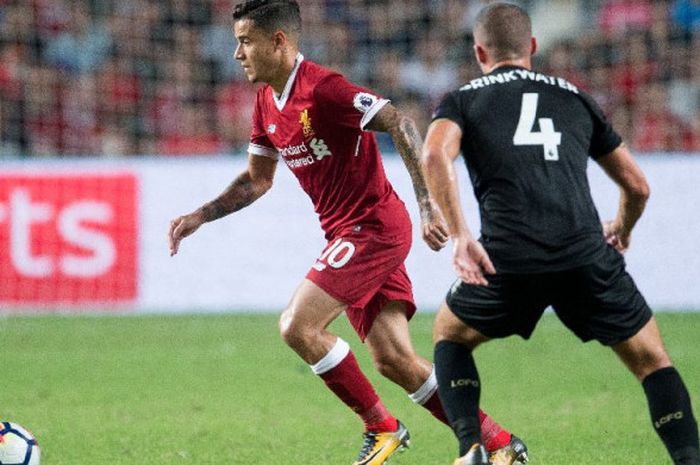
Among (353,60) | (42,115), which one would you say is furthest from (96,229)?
(353,60)

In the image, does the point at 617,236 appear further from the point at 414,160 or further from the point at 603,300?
the point at 414,160

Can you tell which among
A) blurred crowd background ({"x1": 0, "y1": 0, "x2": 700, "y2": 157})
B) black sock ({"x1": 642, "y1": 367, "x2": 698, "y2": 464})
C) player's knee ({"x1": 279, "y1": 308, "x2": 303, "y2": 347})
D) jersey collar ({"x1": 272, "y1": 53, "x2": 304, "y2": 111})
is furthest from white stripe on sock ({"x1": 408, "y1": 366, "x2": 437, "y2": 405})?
blurred crowd background ({"x1": 0, "y1": 0, "x2": 700, "y2": 157})

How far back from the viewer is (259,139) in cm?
680

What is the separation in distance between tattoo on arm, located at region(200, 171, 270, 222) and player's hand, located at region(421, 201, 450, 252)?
1.40 meters

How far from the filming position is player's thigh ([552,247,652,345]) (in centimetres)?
518

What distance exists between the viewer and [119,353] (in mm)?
11664

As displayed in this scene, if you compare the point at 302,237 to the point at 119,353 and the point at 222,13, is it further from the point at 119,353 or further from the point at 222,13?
the point at 222,13

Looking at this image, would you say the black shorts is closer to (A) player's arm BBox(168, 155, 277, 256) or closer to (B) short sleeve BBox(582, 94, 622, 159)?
(B) short sleeve BBox(582, 94, 622, 159)

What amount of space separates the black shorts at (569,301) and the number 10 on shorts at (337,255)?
3.22 feet

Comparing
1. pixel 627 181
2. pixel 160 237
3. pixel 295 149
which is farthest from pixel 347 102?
pixel 160 237

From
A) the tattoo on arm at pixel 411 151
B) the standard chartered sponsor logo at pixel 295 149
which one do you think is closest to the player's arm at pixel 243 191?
the standard chartered sponsor logo at pixel 295 149

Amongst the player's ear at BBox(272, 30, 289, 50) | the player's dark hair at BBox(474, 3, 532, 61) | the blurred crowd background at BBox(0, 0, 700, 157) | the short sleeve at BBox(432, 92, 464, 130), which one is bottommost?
the blurred crowd background at BBox(0, 0, 700, 157)

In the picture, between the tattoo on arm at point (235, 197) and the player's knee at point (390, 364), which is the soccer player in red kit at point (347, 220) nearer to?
the player's knee at point (390, 364)

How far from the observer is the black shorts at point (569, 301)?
5.18 m
